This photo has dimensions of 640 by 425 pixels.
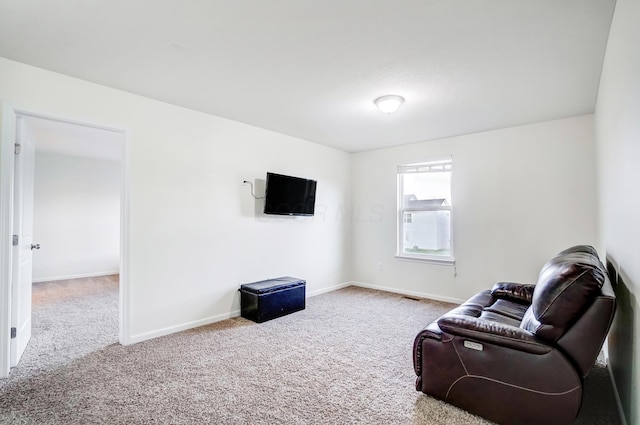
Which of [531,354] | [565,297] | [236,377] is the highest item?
[565,297]

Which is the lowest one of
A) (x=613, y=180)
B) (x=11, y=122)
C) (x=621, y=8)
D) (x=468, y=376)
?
(x=468, y=376)

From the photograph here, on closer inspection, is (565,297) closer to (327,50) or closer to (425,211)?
(327,50)

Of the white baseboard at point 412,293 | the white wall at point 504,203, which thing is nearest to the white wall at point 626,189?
the white wall at point 504,203

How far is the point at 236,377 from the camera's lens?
2.41 meters

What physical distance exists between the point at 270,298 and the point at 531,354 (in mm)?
2685

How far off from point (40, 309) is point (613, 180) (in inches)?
245

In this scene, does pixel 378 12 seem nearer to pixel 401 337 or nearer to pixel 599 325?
pixel 599 325

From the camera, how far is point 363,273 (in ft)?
18.6

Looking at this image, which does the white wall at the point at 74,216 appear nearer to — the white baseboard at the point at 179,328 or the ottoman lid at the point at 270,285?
the white baseboard at the point at 179,328

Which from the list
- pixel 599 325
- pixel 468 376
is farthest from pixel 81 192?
pixel 599 325

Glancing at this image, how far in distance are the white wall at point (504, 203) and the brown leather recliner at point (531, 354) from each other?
7.90ft

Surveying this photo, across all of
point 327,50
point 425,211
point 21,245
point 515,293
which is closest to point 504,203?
point 425,211

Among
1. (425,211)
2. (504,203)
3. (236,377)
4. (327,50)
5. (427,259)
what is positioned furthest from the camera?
(425,211)

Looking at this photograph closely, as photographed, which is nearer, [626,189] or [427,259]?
[626,189]
